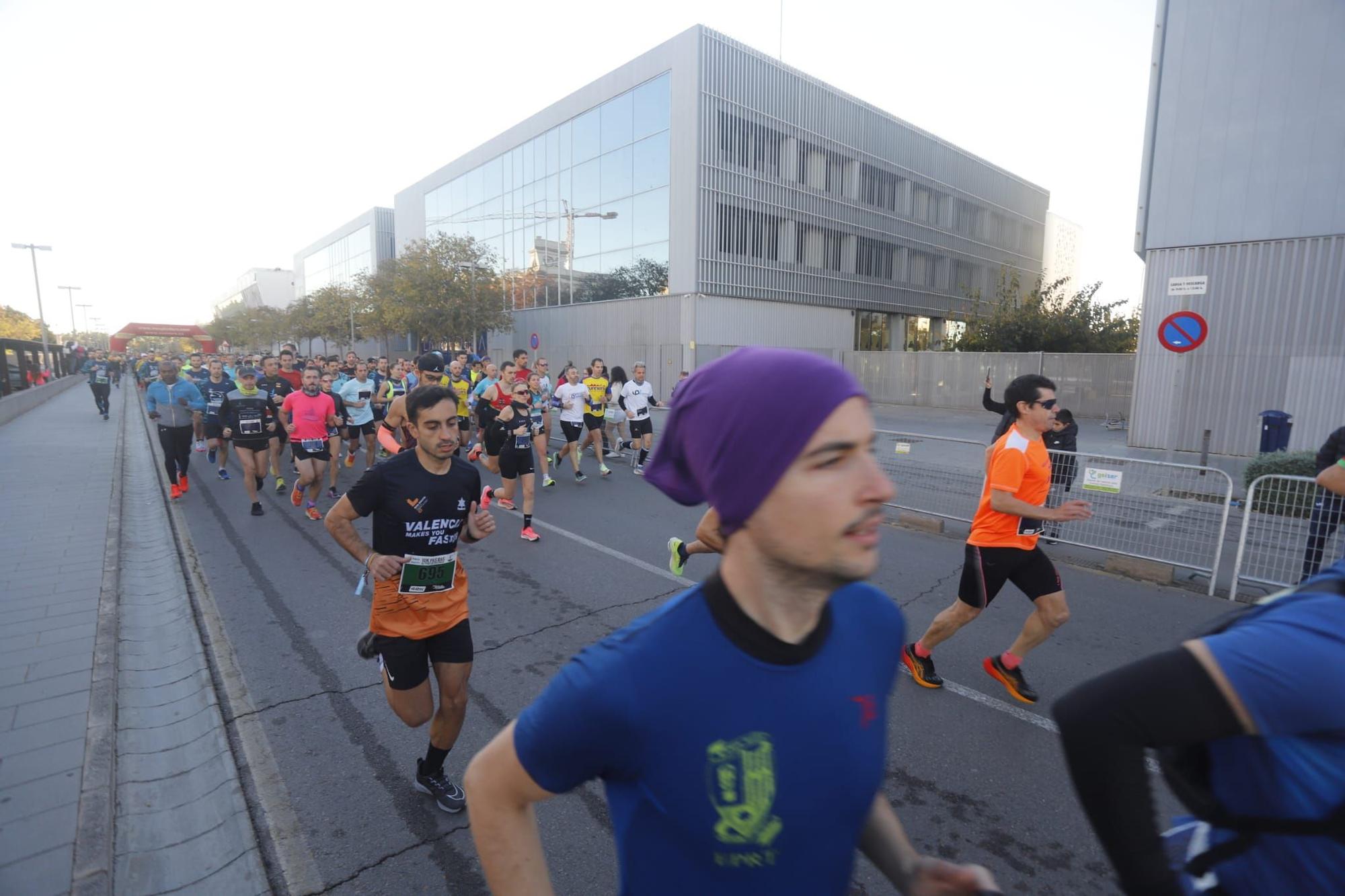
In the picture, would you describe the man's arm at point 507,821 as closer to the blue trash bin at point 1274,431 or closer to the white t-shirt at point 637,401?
the white t-shirt at point 637,401

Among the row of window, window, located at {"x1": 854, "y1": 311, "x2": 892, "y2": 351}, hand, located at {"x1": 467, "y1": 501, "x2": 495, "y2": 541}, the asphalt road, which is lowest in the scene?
the asphalt road

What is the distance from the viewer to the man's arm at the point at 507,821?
116cm

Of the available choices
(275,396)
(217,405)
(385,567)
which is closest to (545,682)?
(385,567)

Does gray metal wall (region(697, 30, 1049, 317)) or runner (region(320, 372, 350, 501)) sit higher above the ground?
gray metal wall (region(697, 30, 1049, 317))

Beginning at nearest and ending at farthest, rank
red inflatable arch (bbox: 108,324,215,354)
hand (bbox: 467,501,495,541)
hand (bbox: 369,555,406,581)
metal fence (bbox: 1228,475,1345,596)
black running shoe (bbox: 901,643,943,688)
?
hand (bbox: 369,555,406,581)
hand (bbox: 467,501,495,541)
black running shoe (bbox: 901,643,943,688)
metal fence (bbox: 1228,475,1345,596)
red inflatable arch (bbox: 108,324,215,354)

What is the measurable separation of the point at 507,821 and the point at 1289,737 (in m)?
1.24

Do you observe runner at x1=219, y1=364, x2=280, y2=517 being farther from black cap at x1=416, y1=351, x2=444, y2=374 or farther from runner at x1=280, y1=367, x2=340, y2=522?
black cap at x1=416, y1=351, x2=444, y2=374

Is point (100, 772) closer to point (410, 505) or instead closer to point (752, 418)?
point (410, 505)

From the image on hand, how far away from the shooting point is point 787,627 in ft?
3.83

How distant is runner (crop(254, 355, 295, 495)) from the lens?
10211 millimetres

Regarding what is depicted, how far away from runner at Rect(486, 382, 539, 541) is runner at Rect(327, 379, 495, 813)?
4657 mm

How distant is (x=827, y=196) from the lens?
112ft

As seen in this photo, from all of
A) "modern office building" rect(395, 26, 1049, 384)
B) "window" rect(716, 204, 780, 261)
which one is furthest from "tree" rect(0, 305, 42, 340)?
"window" rect(716, 204, 780, 261)

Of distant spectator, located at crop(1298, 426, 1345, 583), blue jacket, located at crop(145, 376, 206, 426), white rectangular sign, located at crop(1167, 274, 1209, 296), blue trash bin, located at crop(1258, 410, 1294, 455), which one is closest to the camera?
distant spectator, located at crop(1298, 426, 1345, 583)
